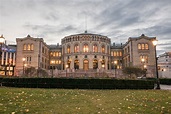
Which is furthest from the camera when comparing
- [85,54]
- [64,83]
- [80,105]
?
[85,54]

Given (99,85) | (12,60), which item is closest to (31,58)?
(12,60)

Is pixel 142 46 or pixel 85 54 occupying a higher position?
pixel 142 46

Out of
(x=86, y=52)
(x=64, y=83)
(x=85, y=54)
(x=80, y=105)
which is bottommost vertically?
(x=80, y=105)

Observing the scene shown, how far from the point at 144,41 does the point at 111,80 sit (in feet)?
169

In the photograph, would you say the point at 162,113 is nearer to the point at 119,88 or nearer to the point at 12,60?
the point at 119,88

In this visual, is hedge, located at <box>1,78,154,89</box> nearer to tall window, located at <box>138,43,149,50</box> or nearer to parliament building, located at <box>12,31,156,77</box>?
parliament building, located at <box>12,31,156,77</box>

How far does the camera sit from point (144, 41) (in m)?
68.6

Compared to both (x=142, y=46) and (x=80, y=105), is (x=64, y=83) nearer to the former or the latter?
(x=80, y=105)

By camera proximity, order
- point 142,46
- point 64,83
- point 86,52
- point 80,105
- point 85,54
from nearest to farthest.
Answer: point 80,105
point 64,83
point 142,46
point 85,54
point 86,52

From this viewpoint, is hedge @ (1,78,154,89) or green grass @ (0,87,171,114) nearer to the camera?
green grass @ (0,87,171,114)

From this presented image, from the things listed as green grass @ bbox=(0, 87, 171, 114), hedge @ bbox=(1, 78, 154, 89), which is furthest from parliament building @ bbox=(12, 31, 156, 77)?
green grass @ bbox=(0, 87, 171, 114)

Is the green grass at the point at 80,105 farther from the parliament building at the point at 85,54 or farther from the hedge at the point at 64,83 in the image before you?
the parliament building at the point at 85,54

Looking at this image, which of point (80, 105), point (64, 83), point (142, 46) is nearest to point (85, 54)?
point (142, 46)

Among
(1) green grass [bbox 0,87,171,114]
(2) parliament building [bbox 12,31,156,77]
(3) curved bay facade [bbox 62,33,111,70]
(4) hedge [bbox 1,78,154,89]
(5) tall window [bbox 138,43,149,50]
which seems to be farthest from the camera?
(3) curved bay facade [bbox 62,33,111,70]
